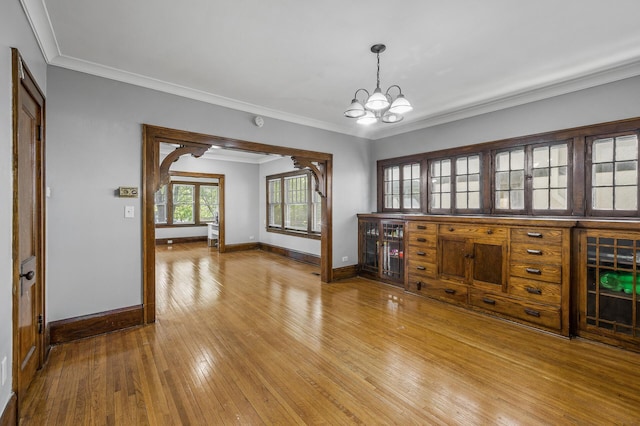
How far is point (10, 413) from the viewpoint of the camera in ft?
5.53

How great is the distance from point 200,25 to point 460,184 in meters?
3.98

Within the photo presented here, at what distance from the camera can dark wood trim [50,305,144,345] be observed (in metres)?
2.89

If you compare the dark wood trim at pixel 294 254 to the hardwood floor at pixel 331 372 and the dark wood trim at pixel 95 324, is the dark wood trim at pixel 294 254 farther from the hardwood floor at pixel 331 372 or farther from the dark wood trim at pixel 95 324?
the dark wood trim at pixel 95 324

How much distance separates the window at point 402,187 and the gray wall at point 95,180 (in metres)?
3.42

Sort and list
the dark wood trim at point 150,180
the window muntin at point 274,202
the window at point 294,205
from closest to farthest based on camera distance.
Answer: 1. the dark wood trim at point 150,180
2. the window at point 294,205
3. the window muntin at point 274,202

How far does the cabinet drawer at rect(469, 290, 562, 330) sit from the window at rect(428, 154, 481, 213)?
1.36m

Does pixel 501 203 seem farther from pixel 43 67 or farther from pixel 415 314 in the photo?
pixel 43 67

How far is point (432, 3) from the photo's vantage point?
85.4 inches

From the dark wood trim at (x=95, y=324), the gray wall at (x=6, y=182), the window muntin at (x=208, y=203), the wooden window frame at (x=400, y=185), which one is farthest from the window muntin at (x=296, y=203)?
the gray wall at (x=6, y=182)

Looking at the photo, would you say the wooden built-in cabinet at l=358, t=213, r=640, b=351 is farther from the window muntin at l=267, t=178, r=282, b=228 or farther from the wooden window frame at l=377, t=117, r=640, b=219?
the window muntin at l=267, t=178, r=282, b=228

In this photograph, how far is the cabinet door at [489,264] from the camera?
11.5 feet

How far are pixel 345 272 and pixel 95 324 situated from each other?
3.67 m

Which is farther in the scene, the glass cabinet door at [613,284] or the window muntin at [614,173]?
the window muntin at [614,173]

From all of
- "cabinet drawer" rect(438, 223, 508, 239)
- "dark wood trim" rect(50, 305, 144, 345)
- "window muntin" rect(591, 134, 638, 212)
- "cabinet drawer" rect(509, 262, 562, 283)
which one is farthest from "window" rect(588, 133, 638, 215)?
"dark wood trim" rect(50, 305, 144, 345)
